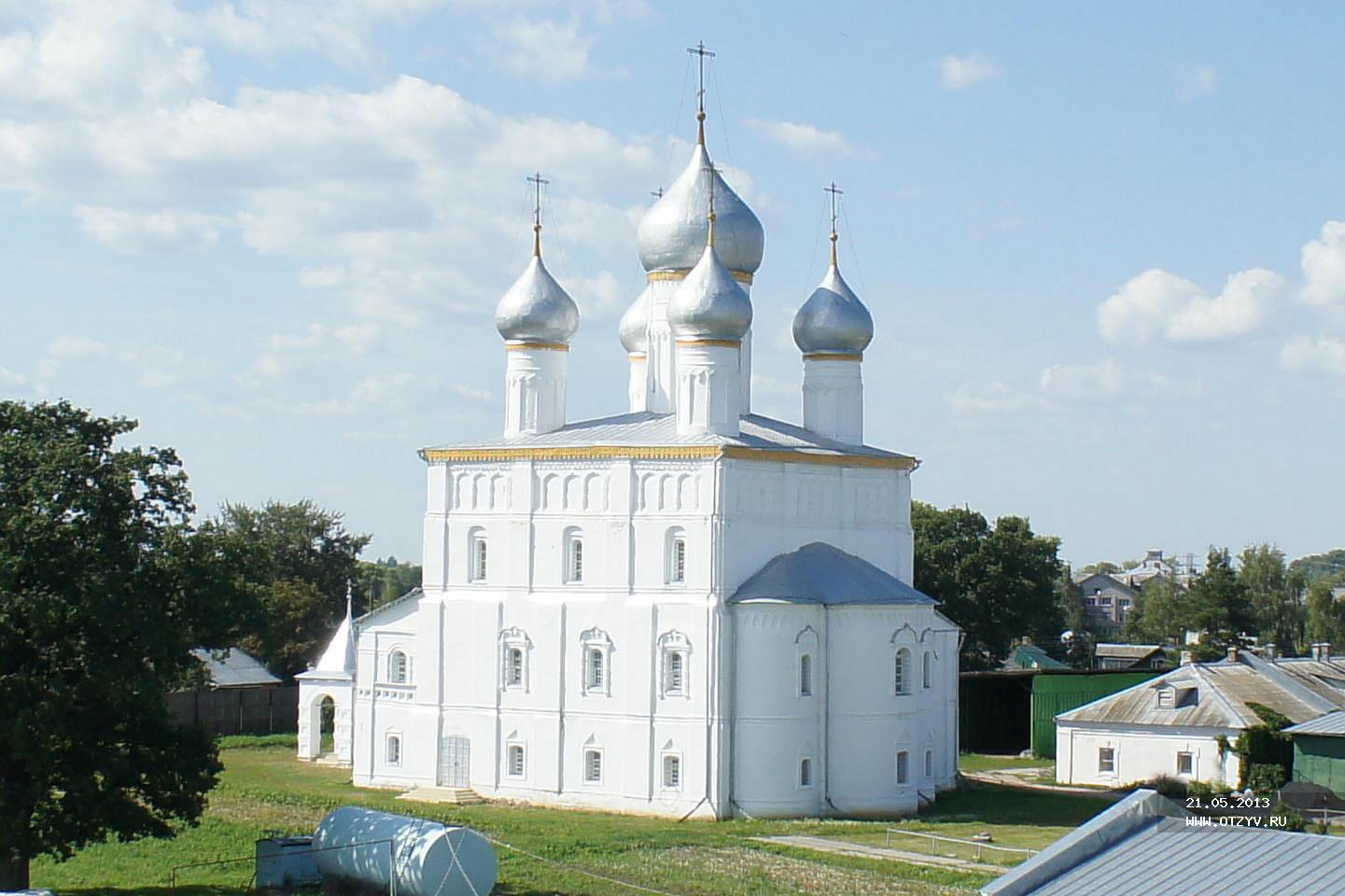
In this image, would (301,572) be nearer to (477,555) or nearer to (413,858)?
(477,555)

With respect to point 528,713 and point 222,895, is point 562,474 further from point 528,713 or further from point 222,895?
point 222,895

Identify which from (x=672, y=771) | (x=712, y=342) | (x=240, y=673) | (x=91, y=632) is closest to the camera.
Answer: (x=91, y=632)

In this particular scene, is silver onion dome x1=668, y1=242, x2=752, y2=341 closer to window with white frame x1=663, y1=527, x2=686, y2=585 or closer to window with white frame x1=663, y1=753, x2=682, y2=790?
window with white frame x1=663, y1=527, x2=686, y2=585

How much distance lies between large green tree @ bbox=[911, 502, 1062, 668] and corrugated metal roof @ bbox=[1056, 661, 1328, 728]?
19.2 m

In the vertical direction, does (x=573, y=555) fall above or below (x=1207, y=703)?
above

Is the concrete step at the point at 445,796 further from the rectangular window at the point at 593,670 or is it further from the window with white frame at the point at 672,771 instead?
the window with white frame at the point at 672,771

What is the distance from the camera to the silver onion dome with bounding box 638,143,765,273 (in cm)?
3512

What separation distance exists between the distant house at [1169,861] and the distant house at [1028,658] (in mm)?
45860

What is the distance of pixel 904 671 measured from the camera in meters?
32.2

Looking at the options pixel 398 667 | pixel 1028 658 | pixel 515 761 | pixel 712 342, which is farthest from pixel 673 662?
pixel 1028 658

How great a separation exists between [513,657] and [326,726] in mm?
14601

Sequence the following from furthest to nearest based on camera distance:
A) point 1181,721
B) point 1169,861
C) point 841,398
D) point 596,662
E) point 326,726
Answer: point 326,726 → point 841,398 → point 1181,721 → point 596,662 → point 1169,861

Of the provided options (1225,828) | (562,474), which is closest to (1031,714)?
(562,474)

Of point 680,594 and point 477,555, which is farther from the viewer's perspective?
point 477,555
